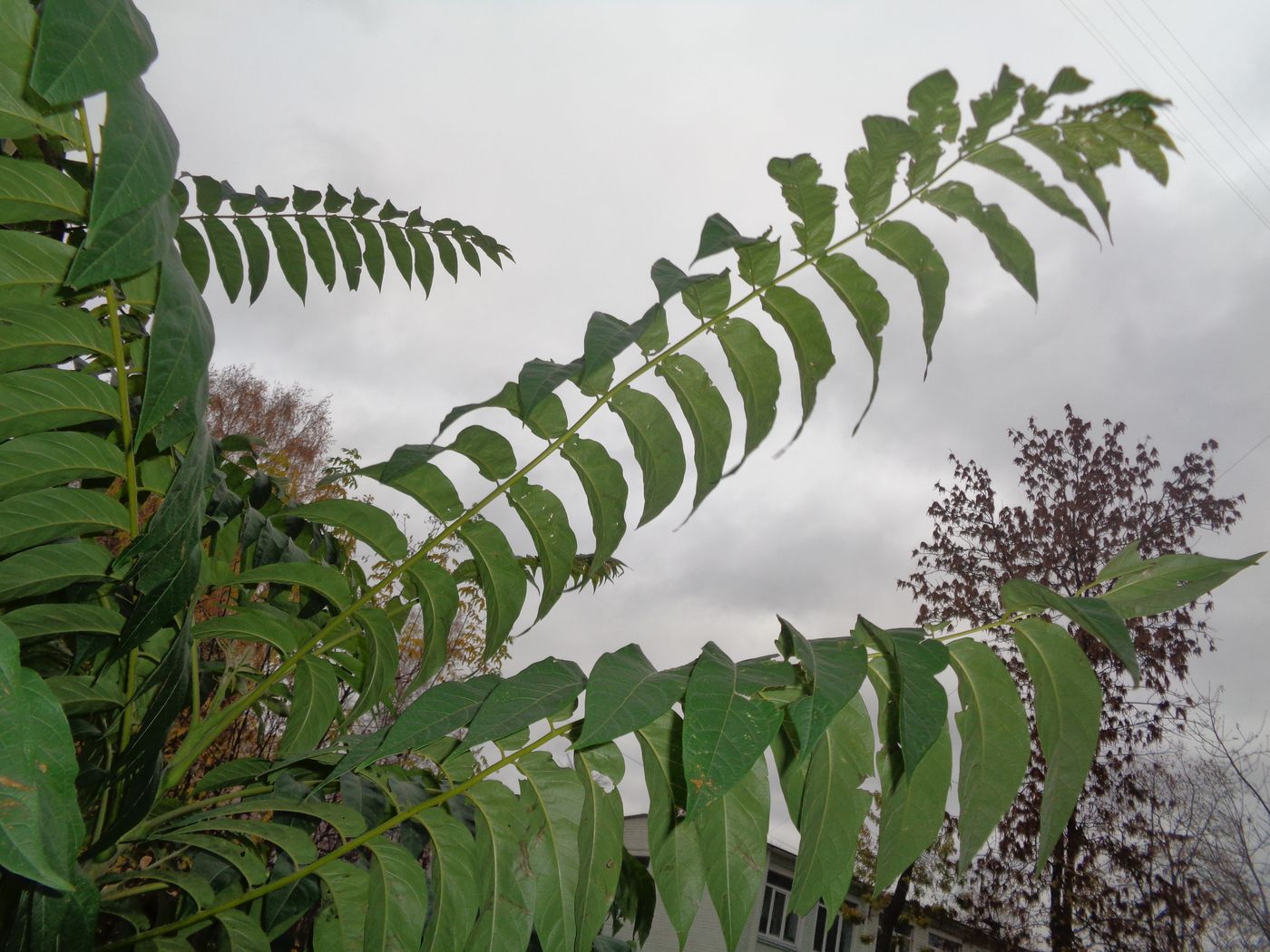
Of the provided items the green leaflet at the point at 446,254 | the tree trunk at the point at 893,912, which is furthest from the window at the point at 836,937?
the green leaflet at the point at 446,254

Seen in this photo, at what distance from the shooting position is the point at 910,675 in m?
0.85

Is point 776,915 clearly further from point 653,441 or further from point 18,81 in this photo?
point 18,81

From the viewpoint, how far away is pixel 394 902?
1059 millimetres

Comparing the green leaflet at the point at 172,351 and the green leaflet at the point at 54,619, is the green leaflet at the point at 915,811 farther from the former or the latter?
the green leaflet at the point at 54,619

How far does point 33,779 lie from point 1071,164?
1192 millimetres

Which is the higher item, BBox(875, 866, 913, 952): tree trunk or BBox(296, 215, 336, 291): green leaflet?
BBox(296, 215, 336, 291): green leaflet

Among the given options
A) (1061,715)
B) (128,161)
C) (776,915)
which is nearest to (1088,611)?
(1061,715)

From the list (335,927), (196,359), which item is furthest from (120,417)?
(335,927)

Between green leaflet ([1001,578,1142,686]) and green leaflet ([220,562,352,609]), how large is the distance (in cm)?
105

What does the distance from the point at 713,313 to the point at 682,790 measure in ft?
2.24

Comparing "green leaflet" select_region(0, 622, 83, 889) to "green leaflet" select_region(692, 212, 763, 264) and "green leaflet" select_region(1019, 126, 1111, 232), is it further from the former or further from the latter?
"green leaflet" select_region(1019, 126, 1111, 232)

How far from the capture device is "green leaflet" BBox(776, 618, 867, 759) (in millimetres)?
766

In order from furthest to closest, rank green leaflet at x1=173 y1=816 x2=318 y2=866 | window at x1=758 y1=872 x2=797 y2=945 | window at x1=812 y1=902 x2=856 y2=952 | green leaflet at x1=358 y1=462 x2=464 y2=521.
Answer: window at x1=812 y1=902 x2=856 y2=952
window at x1=758 y1=872 x2=797 y2=945
green leaflet at x1=358 y1=462 x2=464 y2=521
green leaflet at x1=173 y1=816 x2=318 y2=866

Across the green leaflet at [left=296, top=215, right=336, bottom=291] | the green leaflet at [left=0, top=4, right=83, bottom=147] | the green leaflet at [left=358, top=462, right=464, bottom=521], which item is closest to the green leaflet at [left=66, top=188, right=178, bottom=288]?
the green leaflet at [left=0, top=4, right=83, bottom=147]
